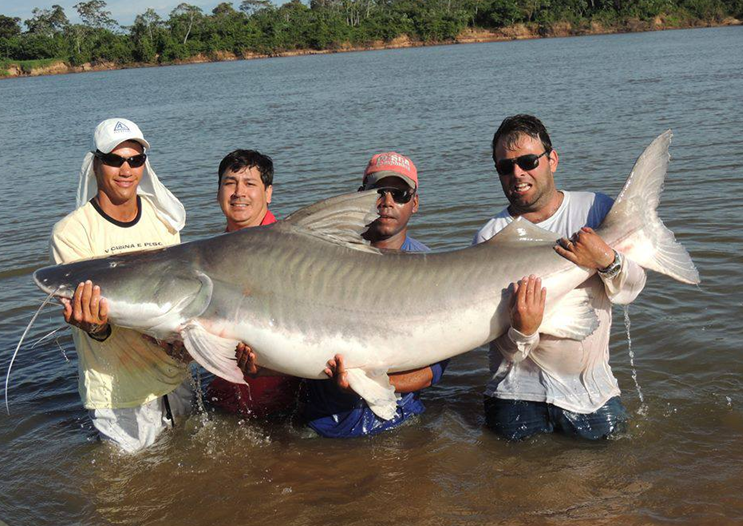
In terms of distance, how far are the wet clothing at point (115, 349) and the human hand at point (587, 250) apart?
2423 mm

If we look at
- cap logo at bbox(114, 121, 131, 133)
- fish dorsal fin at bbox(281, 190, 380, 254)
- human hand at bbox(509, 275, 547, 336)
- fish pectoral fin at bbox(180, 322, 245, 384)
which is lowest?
A: fish pectoral fin at bbox(180, 322, 245, 384)

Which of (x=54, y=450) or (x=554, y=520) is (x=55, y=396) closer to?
(x=54, y=450)

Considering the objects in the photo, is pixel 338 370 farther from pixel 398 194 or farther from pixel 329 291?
pixel 398 194

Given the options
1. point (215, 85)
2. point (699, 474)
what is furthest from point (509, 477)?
point (215, 85)

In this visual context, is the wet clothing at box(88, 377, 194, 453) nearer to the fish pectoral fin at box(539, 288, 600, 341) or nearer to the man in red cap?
the man in red cap

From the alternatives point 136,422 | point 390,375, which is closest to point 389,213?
point 390,375

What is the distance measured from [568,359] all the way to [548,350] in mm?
133

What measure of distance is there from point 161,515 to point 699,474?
3.06 metres

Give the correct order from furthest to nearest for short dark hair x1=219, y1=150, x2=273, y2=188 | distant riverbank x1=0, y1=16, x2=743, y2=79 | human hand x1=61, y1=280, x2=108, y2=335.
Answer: distant riverbank x1=0, y1=16, x2=743, y2=79 < short dark hair x1=219, y1=150, x2=273, y2=188 < human hand x1=61, y1=280, x2=108, y2=335

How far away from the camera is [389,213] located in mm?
4477

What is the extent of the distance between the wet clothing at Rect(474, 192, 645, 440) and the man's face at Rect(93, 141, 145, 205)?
6.96 feet

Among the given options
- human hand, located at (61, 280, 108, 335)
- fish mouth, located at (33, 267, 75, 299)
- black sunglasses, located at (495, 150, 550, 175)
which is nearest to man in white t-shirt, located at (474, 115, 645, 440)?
black sunglasses, located at (495, 150, 550, 175)

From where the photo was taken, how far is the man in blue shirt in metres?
4.47

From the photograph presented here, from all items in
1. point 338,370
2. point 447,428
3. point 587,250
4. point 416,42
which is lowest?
point 447,428
